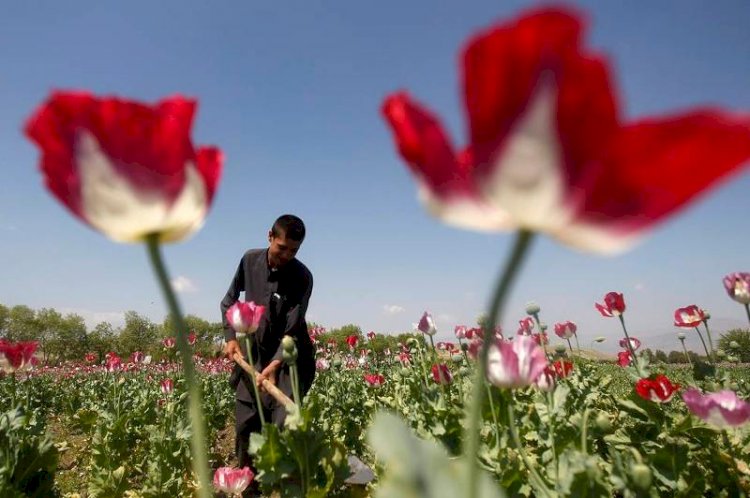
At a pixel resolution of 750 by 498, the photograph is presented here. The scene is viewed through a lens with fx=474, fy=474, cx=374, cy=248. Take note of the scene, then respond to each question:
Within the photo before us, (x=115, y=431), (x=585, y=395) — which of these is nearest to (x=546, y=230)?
(x=585, y=395)

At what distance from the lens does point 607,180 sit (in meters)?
0.44

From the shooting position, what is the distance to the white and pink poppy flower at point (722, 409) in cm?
222

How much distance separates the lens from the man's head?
4.31 m

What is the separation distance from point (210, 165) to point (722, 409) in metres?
2.58

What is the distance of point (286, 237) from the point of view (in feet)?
14.2

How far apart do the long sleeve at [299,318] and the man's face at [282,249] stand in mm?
366

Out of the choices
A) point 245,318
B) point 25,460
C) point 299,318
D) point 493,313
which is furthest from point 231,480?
point 493,313

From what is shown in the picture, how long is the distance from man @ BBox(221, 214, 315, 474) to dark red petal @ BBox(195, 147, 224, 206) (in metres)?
3.67

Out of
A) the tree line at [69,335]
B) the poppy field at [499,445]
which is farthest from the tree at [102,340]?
the poppy field at [499,445]

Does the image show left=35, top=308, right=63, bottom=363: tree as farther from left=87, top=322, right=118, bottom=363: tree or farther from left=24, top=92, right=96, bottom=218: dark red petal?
left=24, top=92, right=96, bottom=218: dark red petal

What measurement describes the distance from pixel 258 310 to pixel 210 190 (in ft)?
6.78

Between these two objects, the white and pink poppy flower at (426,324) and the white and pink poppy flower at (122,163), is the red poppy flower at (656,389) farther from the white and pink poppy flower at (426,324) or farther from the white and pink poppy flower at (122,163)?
the white and pink poppy flower at (122,163)

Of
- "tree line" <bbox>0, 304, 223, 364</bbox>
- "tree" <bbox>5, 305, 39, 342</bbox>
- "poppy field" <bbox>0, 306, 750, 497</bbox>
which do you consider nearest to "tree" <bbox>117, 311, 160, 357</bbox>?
"tree line" <bbox>0, 304, 223, 364</bbox>

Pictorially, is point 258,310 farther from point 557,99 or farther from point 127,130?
point 557,99
